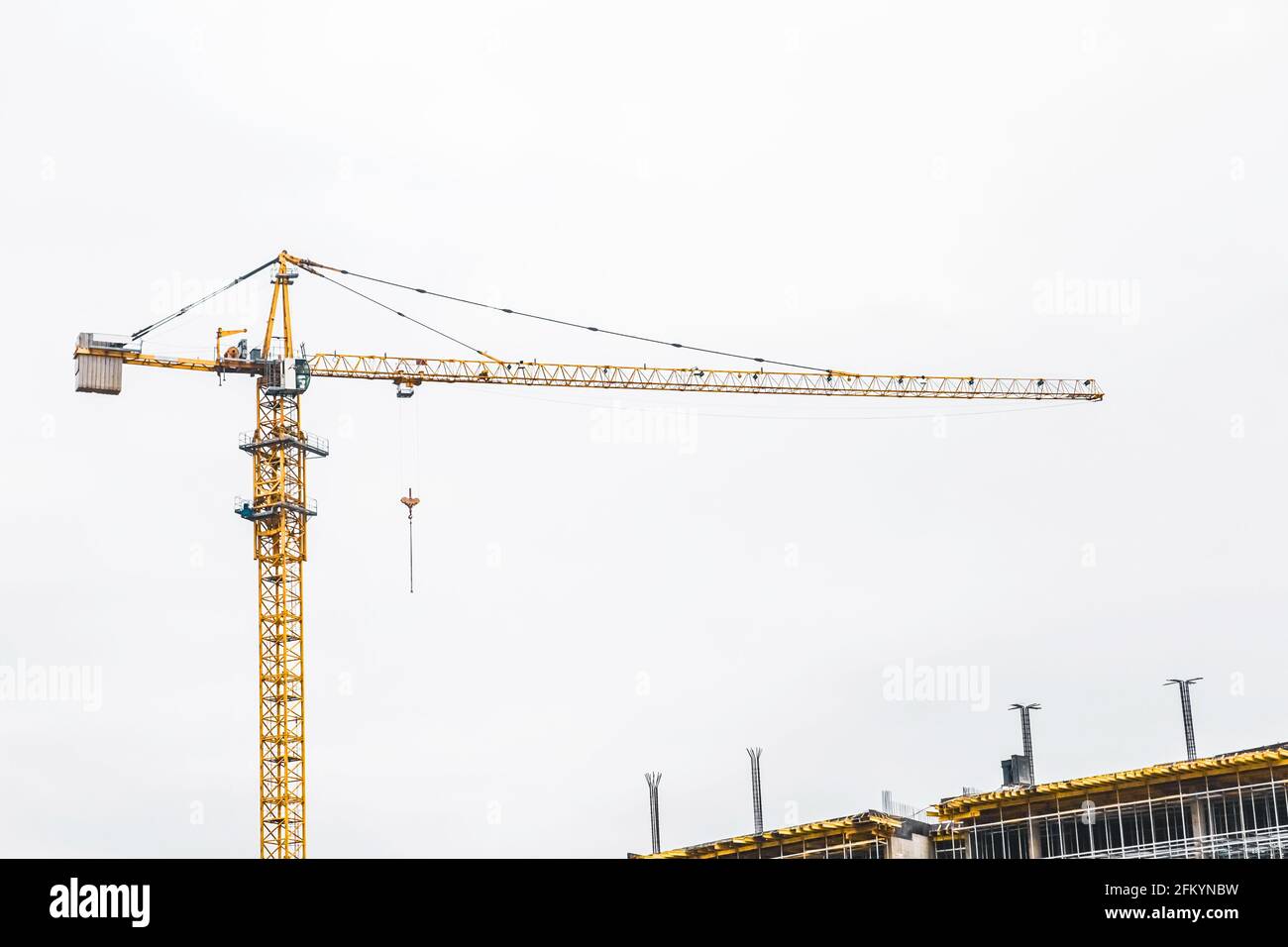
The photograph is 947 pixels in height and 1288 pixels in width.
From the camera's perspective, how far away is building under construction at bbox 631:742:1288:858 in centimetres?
7531

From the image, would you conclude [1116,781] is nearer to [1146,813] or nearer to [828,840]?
[1146,813]

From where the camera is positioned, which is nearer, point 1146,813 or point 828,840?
point 1146,813

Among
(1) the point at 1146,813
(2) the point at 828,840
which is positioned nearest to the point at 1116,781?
(1) the point at 1146,813

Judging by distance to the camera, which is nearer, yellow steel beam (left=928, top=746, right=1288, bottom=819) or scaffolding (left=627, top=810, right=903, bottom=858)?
yellow steel beam (left=928, top=746, right=1288, bottom=819)

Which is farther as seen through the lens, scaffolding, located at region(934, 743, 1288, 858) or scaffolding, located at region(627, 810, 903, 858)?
scaffolding, located at region(627, 810, 903, 858)

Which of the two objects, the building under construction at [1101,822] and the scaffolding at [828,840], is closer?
the building under construction at [1101,822]

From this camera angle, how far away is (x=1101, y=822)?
263ft

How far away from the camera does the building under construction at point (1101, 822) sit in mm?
75312

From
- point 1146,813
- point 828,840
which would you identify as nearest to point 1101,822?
point 1146,813
